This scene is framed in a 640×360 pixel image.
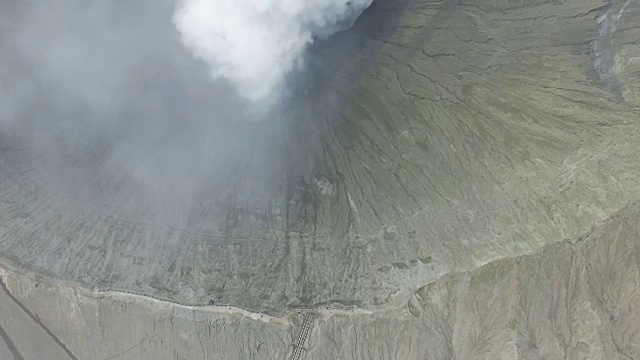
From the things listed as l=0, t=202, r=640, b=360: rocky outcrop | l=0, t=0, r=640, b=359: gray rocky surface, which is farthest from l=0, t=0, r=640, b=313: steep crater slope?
l=0, t=202, r=640, b=360: rocky outcrop

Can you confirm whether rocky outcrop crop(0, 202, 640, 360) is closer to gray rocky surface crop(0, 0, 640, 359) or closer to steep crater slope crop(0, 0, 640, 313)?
gray rocky surface crop(0, 0, 640, 359)

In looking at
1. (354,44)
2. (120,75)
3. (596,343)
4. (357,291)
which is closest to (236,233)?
(357,291)

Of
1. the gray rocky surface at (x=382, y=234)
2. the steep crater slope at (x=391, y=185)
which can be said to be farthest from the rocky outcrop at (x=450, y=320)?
the steep crater slope at (x=391, y=185)

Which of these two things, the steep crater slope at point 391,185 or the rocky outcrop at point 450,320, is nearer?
the rocky outcrop at point 450,320

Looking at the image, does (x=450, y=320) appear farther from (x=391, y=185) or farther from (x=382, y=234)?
(x=391, y=185)

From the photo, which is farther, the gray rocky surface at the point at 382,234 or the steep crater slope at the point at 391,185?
the steep crater slope at the point at 391,185

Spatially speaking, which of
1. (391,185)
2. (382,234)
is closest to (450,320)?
(382,234)

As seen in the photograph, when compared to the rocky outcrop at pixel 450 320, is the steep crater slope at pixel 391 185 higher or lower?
higher

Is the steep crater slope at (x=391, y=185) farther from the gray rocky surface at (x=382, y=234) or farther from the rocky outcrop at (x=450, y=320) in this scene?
the rocky outcrop at (x=450, y=320)
